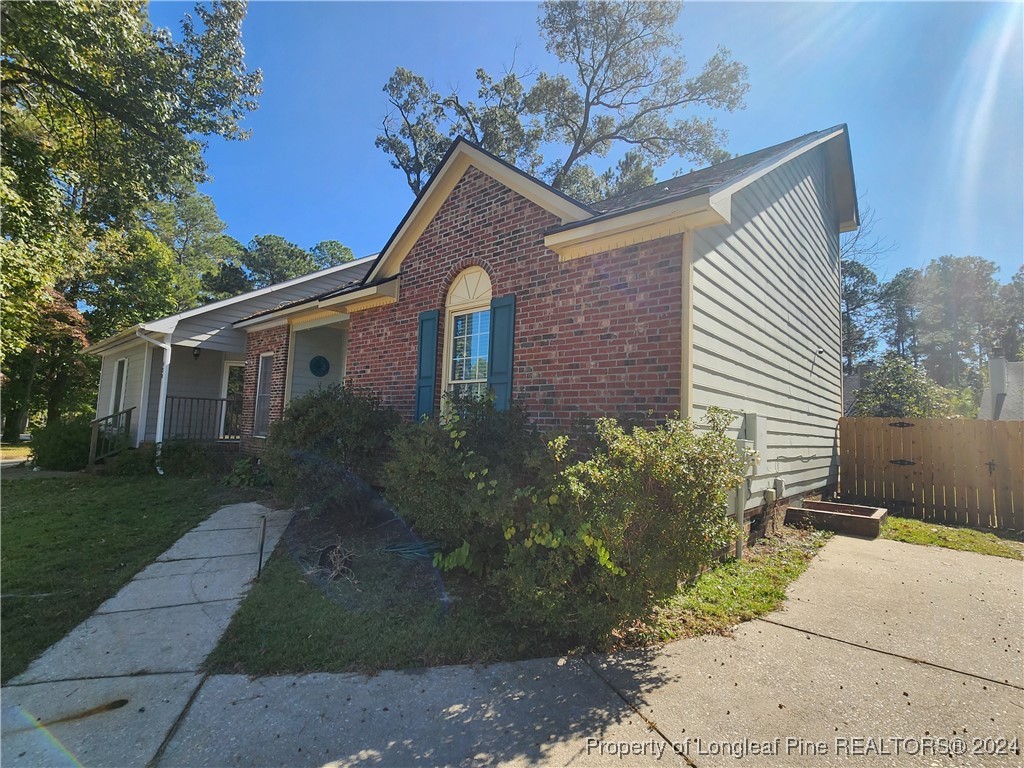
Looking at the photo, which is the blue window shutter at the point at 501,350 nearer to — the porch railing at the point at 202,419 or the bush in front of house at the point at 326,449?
the bush in front of house at the point at 326,449

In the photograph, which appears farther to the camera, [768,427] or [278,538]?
[768,427]

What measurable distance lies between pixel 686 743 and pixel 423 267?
22.7ft

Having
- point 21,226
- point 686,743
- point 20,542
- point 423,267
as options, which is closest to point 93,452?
point 21,226

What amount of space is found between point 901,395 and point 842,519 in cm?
915

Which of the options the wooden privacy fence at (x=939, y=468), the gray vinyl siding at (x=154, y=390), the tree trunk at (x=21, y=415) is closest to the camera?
the wooden privacy fence at (x=939, y=468)

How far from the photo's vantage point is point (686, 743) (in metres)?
2.50

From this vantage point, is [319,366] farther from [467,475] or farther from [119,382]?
[119,382]

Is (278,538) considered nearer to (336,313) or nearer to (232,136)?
(336,313)

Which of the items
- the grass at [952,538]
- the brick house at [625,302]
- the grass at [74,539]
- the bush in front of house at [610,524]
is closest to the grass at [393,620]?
the bush in front of house at [610,524]

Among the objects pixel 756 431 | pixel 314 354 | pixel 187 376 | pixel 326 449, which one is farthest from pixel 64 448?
pixel 756 431

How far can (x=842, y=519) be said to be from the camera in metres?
7.40

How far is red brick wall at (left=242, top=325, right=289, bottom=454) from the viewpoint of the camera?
36.3 feet

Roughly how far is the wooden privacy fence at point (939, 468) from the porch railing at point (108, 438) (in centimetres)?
1638

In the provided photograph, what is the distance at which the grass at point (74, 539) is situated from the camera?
3.77 meters
